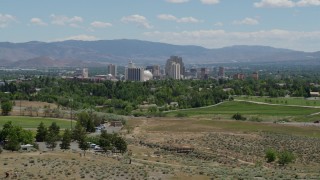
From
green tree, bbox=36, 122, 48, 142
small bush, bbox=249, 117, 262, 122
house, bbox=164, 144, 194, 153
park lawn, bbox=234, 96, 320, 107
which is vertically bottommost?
small bush, bbox=249, 117, 262, 122

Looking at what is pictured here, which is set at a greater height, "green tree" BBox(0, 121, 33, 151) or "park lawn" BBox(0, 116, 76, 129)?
"green tree" BBox(0, 121, 33, 151)

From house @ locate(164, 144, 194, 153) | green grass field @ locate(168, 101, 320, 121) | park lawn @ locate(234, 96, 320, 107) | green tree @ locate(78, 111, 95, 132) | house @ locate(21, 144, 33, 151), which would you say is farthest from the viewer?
park lawn @ locate(234, 96, 320, 107)

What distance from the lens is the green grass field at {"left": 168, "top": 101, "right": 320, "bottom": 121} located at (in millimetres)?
121250

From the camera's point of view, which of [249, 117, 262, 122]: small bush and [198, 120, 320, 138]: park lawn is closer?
[198, 120, 320, 138]: park lawn

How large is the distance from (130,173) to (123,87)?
133784 millimetres

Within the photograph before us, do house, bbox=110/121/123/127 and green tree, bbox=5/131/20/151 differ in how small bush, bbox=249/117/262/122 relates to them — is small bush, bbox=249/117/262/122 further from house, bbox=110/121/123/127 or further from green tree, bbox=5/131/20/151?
green tree, bbox=5/131/20/151

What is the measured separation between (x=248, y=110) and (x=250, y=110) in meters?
0.46

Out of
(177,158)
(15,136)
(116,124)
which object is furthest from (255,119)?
(15,136)

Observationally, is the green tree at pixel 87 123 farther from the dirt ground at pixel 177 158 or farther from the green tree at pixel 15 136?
the green tree at pixel 15 136

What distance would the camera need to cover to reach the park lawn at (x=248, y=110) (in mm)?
122750

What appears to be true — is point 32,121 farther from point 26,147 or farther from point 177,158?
point 177,158

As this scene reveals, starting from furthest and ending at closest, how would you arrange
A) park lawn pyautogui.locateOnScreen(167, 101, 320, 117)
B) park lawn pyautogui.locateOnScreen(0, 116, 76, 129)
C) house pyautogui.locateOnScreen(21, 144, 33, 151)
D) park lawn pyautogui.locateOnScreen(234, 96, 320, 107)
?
1. park lawn pyautogui.locateOnScreen(234, 96, 320, 107)
2. park lawn pyautogui.locateOnScreen(167, 101, 320, 117)
3. park lawn pyautogui.locateOnScreen(0, 116, 76, 129)
4. house pyautogui.locateOnScreen(21, 144, 33, 151)

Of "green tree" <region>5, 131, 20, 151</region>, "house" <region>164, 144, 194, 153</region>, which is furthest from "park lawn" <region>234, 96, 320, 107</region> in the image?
"green tree" <region>5, 131, 20, 151</region>

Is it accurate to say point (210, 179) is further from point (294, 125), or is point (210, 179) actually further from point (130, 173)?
point (294, 125)
